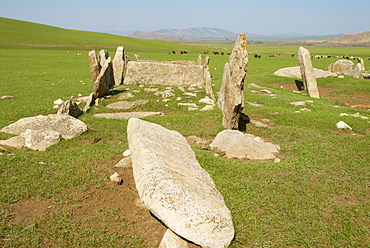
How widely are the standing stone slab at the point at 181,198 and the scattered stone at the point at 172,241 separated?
130mm

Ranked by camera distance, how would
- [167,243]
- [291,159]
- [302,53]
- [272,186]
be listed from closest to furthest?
[167,243] → [272,186] → [291,159] → [302,53]

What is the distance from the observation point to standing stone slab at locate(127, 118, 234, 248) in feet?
15.0

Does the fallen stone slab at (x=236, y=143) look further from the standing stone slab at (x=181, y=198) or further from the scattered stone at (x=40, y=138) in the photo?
the scattered stone at (x=40, y=138)

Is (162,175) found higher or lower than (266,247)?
higher

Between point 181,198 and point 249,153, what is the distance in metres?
4.72

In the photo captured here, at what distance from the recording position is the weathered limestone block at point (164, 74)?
2136cm

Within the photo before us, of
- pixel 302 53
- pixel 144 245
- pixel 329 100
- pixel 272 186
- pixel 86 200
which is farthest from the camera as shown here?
pixel 302 53

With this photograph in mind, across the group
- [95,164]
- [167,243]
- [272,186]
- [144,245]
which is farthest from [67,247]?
[272,186]

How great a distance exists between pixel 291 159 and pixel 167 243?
5418mm

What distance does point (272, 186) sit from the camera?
6977 mm

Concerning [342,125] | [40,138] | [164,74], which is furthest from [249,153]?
[164,74]

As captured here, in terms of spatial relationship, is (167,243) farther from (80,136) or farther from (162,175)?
(80,136)

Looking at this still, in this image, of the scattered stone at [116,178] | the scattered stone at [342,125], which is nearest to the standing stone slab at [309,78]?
the scattered stone at [342,125]

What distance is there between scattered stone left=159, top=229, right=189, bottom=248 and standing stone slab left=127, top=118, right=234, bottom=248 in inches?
5.1
